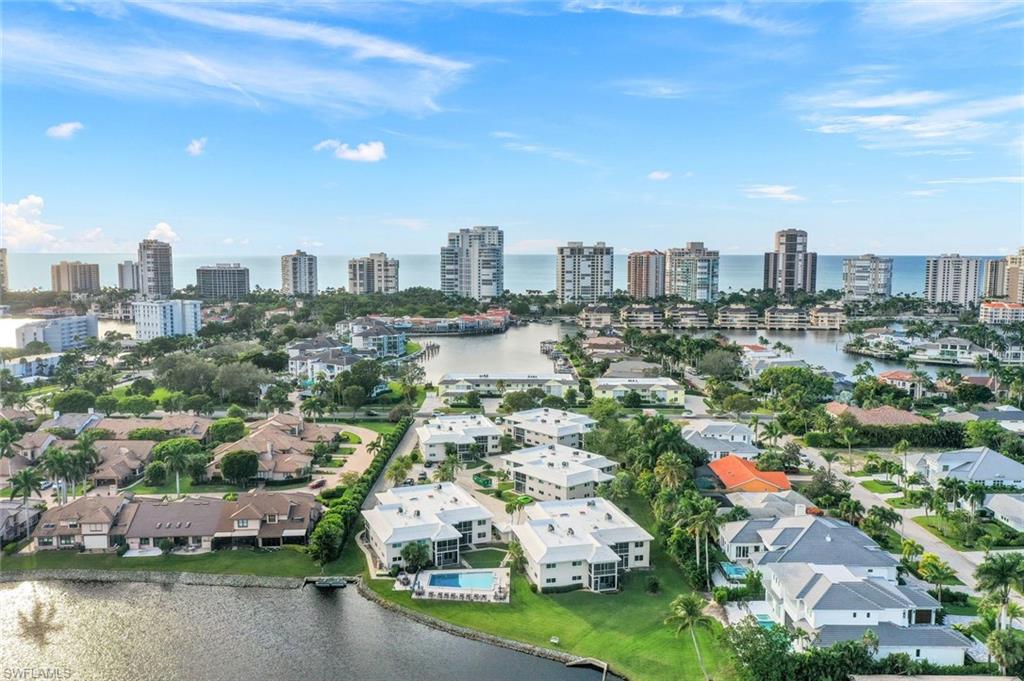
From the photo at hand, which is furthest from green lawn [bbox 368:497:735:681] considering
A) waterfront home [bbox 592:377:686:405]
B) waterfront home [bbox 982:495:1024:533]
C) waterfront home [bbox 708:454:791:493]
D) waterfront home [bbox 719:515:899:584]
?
waterfront home [bbox 592:377:686:405]

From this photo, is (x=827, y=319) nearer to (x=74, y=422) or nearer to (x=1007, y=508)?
(x=1007, y=508)

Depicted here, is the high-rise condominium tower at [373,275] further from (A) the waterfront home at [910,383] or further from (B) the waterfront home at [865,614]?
(B) the waterfront home at [865,614]

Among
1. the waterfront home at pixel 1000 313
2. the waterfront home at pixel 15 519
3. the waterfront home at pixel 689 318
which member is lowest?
the waterfront home at pixel 15 519

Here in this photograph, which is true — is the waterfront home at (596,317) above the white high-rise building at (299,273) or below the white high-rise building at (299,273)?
below

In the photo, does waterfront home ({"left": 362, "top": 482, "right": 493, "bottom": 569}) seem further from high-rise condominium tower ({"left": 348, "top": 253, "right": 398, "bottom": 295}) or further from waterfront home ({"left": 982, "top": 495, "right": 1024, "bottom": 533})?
high-rise condominium tower ({"left": 348, "top": 253, "right": 398, "bottom": 295})

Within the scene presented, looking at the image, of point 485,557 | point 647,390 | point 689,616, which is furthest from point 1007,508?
point 647,390

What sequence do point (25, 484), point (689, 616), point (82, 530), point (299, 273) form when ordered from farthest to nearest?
point (299, 273) < point (25, 484) < point (82, 530) < point (689, 616)

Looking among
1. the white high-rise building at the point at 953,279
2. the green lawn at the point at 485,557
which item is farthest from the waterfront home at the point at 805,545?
the white high-rise building at the point at 953,279
